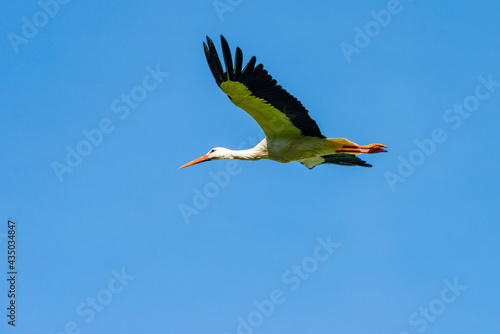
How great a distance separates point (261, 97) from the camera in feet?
34.9

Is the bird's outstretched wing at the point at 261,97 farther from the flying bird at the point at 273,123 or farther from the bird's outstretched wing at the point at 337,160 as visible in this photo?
the bird's outstretched wing at the point at 337,160

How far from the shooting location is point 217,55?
10.2 meters

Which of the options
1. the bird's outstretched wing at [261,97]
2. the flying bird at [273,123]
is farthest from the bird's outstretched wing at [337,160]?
the bird's outstretched wing at [261,97]

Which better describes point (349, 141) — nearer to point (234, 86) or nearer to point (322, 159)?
point (322, 159)

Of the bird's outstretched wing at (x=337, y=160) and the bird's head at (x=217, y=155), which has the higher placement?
the bird's head at (x=217, y=155)

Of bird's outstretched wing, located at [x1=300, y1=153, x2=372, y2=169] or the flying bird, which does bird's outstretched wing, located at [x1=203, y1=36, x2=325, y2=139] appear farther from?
bird's outstretched wing, located at [x1=300, y1=153, x2=372, y2=169]

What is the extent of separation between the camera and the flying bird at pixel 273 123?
10273 millimetres

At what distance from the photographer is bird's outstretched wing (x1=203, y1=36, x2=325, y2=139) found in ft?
33.5

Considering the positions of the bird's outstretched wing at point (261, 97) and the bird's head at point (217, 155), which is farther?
the bird's head at point (217, 155)

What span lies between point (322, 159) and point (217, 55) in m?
3.12

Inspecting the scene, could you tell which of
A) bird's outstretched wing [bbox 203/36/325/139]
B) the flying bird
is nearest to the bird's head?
the flying bird

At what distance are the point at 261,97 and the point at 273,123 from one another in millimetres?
765

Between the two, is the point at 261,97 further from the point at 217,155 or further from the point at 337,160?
the point at 337,160

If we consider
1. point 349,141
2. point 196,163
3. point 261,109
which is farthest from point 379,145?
point 196,163
